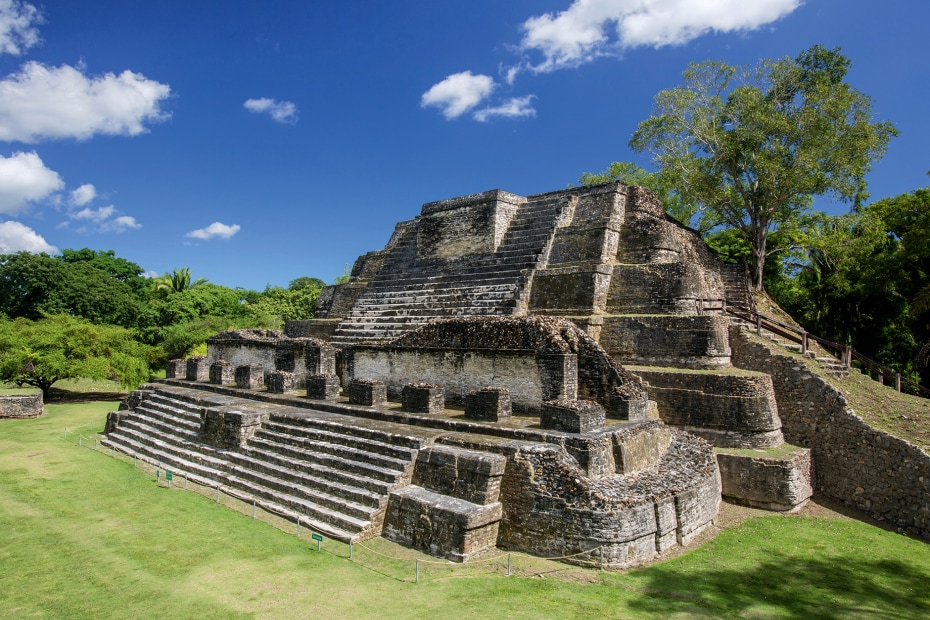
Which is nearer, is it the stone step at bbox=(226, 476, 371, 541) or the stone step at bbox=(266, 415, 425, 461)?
the stone step at bbox=(226, 476, 371, 541)

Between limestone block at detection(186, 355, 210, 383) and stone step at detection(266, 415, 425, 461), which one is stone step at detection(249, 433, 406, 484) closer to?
stone step at detection(266, 415, 425, 461)

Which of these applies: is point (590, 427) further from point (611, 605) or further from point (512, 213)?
point (512, 213)

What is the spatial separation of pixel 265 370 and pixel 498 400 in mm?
8577

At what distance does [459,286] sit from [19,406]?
46.6ft

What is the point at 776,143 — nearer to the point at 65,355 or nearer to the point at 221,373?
the point at 221,373

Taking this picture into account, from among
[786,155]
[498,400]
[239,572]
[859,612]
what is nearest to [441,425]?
[498,400]

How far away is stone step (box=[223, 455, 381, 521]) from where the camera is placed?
7961mm

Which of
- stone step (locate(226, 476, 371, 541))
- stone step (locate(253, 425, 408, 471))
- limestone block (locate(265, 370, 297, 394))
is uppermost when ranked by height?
limestone block (locate(265, 370, 297, 394))

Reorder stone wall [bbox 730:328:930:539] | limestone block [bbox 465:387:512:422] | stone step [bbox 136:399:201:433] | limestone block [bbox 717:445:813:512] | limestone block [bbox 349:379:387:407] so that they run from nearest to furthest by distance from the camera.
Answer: stone wall [bbox 730:328:930:539] → limestone block [bbox 465:387:512:422] → limestone block [bbox 717:445:813:512] → limestone block [bbox 349:379:387:407] → stone step [bbox 136:399:201:433]

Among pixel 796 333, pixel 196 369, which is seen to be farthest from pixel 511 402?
pixel 196 369

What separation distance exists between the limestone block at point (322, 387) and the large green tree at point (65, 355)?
403 inches

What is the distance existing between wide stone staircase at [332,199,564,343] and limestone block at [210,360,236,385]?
10.7ft

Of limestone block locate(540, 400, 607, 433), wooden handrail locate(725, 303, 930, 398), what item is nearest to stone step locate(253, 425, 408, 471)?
limestone block locate(540, 400, 607, 433)

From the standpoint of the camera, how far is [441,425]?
31.0 feet
